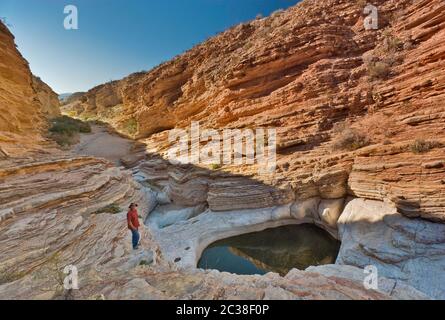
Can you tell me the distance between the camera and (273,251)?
968 cm

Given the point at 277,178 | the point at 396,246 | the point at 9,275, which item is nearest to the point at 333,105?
the point at 277,178

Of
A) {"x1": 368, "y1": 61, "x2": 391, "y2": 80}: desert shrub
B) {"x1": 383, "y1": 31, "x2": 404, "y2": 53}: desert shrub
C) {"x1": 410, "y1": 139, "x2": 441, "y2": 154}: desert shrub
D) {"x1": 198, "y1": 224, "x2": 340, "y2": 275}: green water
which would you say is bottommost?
{"x1": 198, "y1": 224, "x2": 340, "y2": 275}: green water

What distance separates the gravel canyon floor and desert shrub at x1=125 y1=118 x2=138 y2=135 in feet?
22.5

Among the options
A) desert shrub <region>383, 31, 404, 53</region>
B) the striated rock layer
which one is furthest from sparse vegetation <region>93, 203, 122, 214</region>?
desert shrub <region>383, 31, 404, 53</region>

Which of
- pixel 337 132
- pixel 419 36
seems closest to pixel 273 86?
pixel 337 132

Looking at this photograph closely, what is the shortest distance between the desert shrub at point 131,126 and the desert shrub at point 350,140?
20485 millimetres

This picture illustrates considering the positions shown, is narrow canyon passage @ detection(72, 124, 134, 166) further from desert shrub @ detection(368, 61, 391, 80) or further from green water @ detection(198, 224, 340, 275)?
desert shrub @ detection(368, 61, 391, 80)

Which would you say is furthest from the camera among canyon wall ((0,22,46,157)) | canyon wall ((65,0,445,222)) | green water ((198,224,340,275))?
canyon wall ((0,22,46,157))

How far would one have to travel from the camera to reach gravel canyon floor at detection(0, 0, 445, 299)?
17.3ft

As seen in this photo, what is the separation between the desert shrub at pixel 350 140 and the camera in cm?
1079

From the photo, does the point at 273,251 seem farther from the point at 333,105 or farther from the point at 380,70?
the point at 380,70

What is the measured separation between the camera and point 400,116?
34.2 feet

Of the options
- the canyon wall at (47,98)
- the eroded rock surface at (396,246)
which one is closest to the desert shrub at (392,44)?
the eroded rock surface at (396,246)
